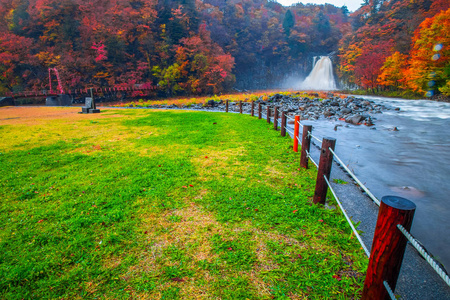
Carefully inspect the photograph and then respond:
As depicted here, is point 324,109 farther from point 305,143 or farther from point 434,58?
point 305,143

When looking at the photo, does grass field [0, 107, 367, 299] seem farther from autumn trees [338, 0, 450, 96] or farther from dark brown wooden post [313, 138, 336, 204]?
autumn trees [338, 0, 450, 96]

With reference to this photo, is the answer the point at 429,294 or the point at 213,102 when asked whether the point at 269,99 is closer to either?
the point at 213,102

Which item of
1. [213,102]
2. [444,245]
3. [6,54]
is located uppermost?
[6,54]

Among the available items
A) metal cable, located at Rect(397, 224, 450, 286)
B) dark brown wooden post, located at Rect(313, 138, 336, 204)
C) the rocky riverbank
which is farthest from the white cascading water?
metal cable, located at Rect(397, 224, 450, 286)

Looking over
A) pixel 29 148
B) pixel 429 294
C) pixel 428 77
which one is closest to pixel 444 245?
pixel 429 294

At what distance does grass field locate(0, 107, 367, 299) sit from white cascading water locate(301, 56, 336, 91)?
218 ft

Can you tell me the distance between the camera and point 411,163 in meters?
8.31

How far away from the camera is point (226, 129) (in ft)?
34.0

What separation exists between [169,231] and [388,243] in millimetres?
2631

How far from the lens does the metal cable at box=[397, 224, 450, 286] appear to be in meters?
1.29

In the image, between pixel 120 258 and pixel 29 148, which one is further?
pixel 29 148

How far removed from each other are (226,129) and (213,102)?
13852 mm

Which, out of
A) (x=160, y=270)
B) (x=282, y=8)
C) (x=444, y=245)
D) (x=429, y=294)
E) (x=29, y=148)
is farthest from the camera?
(x=282, y=8)

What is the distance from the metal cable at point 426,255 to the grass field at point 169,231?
3.72 feet
